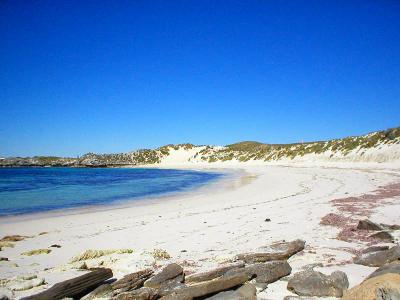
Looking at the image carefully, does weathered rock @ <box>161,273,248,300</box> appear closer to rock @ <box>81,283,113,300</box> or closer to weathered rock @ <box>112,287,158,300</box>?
weathered rock @ <box>112,287,158,300</box>

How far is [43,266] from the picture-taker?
23.1ft

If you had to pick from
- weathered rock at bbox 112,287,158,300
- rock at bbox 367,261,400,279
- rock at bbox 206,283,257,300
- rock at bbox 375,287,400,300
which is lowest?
rock at bbox 206,283,257,300

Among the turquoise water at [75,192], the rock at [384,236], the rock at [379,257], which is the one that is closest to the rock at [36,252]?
the rock at [379,257]

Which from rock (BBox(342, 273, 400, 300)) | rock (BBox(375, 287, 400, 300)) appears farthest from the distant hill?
rock (BBox(375, 287, 400, 300))

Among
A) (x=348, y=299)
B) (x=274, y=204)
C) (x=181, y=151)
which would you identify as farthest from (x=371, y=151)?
(x=181, y=151)

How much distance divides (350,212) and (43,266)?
983 cm

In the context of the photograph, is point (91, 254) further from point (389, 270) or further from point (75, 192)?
point (75, 192)

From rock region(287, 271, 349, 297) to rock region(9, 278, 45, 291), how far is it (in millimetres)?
3856

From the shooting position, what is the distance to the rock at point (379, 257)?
5.95 meters

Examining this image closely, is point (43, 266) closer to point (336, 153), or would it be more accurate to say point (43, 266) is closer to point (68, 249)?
point (68, 249)

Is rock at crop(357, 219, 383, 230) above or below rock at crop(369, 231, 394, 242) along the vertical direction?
above

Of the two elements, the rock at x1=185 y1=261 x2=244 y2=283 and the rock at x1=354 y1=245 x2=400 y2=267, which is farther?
the rock at x1=354 y1=245 x2=400 y2=267

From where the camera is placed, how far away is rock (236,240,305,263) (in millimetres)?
6188

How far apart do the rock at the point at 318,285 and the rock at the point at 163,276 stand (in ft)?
5.98
